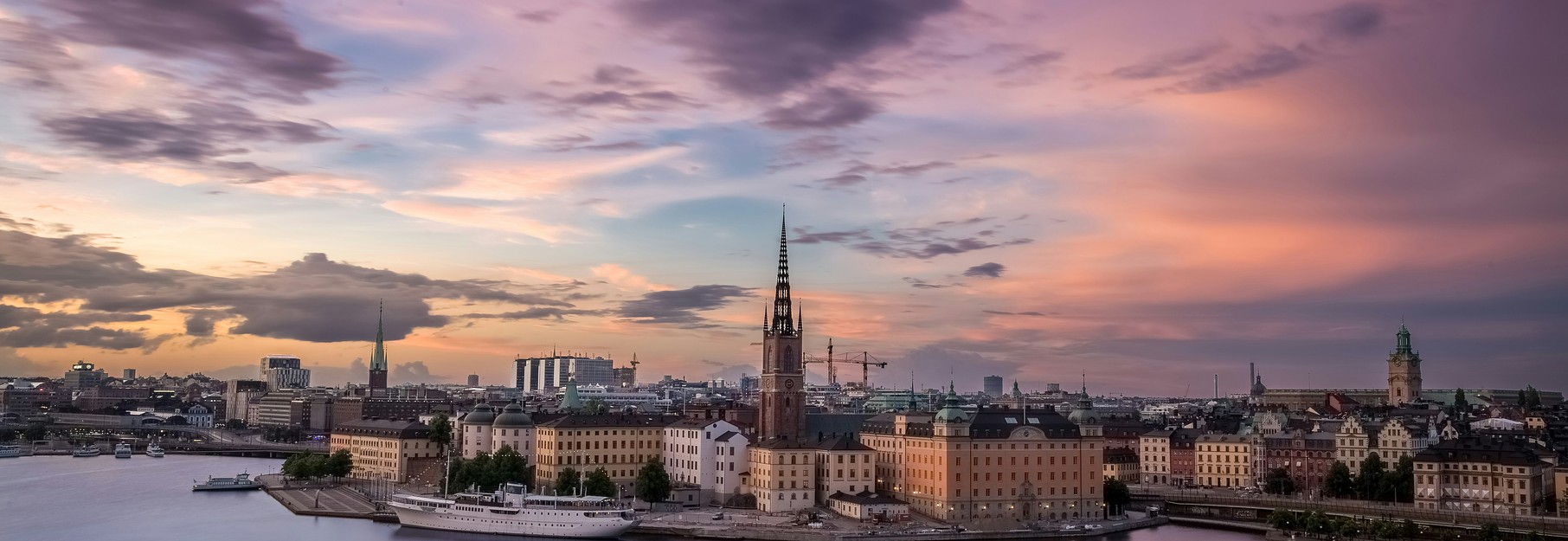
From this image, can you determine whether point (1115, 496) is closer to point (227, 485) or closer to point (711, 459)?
point (711, 459)

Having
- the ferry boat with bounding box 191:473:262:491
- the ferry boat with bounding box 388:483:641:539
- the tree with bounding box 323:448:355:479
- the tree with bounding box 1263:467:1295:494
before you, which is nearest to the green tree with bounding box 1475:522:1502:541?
the tree with bounding box 1263:467:1295:494

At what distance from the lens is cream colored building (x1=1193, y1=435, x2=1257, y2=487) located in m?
103

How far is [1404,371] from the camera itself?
6235 inches

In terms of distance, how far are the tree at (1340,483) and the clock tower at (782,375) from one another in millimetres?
33588

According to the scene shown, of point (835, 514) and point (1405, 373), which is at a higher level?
point (1405, 373)

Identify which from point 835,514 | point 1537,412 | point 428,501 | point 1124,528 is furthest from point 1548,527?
point 1537,412

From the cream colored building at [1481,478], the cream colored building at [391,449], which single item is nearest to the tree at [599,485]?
the cream colored building at [391,449]

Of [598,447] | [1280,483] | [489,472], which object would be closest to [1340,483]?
[1280,483]

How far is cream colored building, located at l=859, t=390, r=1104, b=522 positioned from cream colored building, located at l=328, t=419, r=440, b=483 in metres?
38.0

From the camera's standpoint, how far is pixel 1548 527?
69.5 metres

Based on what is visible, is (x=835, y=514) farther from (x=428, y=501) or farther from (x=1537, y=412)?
(x=1537, y=412)

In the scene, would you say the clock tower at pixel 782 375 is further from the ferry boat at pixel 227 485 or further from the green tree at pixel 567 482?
the ferry boat at pixel 227 485

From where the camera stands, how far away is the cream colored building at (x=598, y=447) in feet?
293

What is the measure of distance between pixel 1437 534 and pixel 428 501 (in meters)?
52.9
